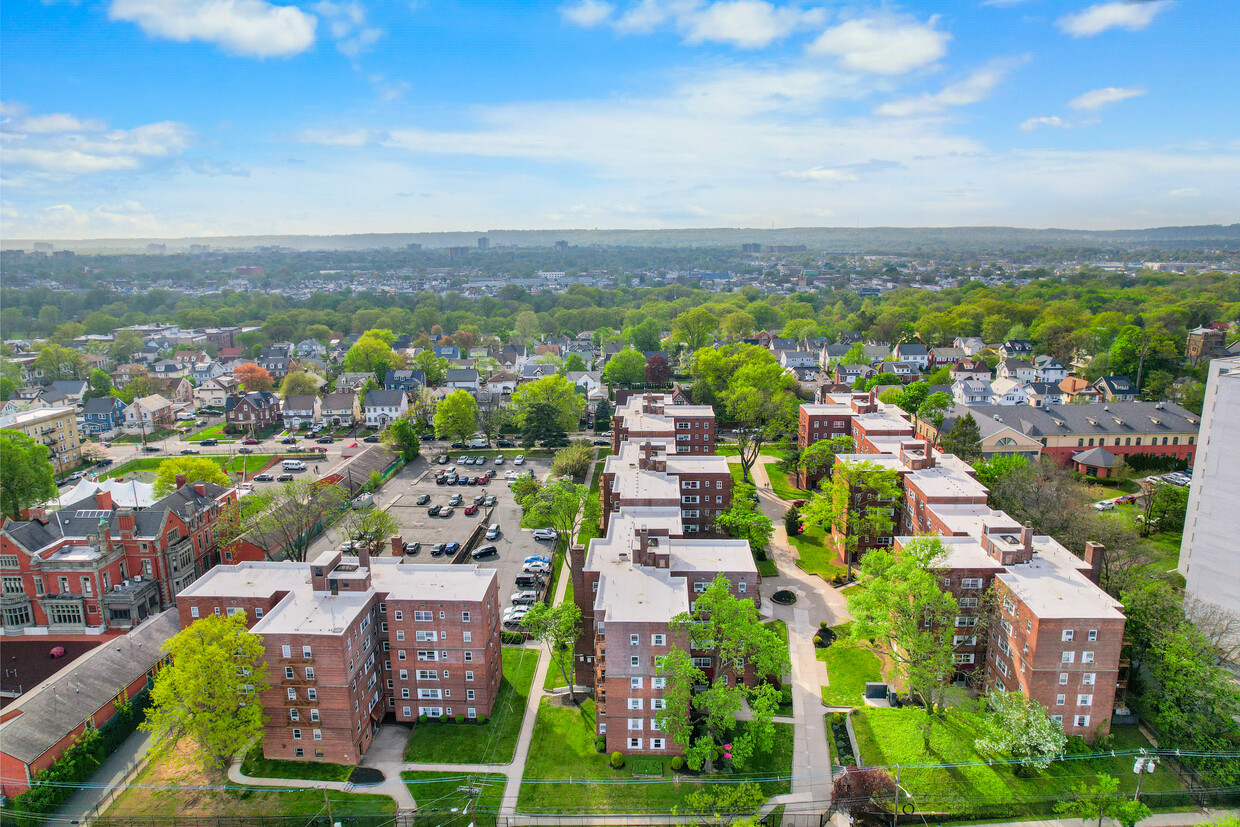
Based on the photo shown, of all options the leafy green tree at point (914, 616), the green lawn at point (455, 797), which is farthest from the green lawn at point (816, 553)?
the green lawn at point (455, 797)

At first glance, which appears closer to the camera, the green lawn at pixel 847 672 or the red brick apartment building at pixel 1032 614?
the red brick apartment building at pixel 1032 614

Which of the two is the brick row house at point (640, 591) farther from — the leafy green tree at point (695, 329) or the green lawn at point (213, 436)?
the leafy green tree at point (695, 329)

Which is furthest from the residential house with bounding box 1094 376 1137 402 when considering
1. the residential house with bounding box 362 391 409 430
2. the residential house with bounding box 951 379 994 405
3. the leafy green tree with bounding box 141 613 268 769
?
the leafy green tree with bounding box 141 613 268 769

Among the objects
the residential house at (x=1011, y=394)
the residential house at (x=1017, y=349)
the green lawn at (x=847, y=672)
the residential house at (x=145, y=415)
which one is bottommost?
the green lawn at (x=847, y=672)

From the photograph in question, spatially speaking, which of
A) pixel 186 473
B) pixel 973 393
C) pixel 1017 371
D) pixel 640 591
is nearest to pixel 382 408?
pixel 186 473

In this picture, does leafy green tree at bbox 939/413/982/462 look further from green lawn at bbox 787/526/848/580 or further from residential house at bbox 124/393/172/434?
residential house at bbox 124/393/172/434

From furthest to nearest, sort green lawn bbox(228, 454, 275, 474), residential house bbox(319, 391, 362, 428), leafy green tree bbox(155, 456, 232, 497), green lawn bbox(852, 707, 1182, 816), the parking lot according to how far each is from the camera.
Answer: residential house bbox(319, 391, 362, 428), green lawn bbox(228, 454, 275, 474), leafy green tree bbox(155, 456, 232, 497), the parking lot, green lawn bbox(852, 707, 1182, 816)
